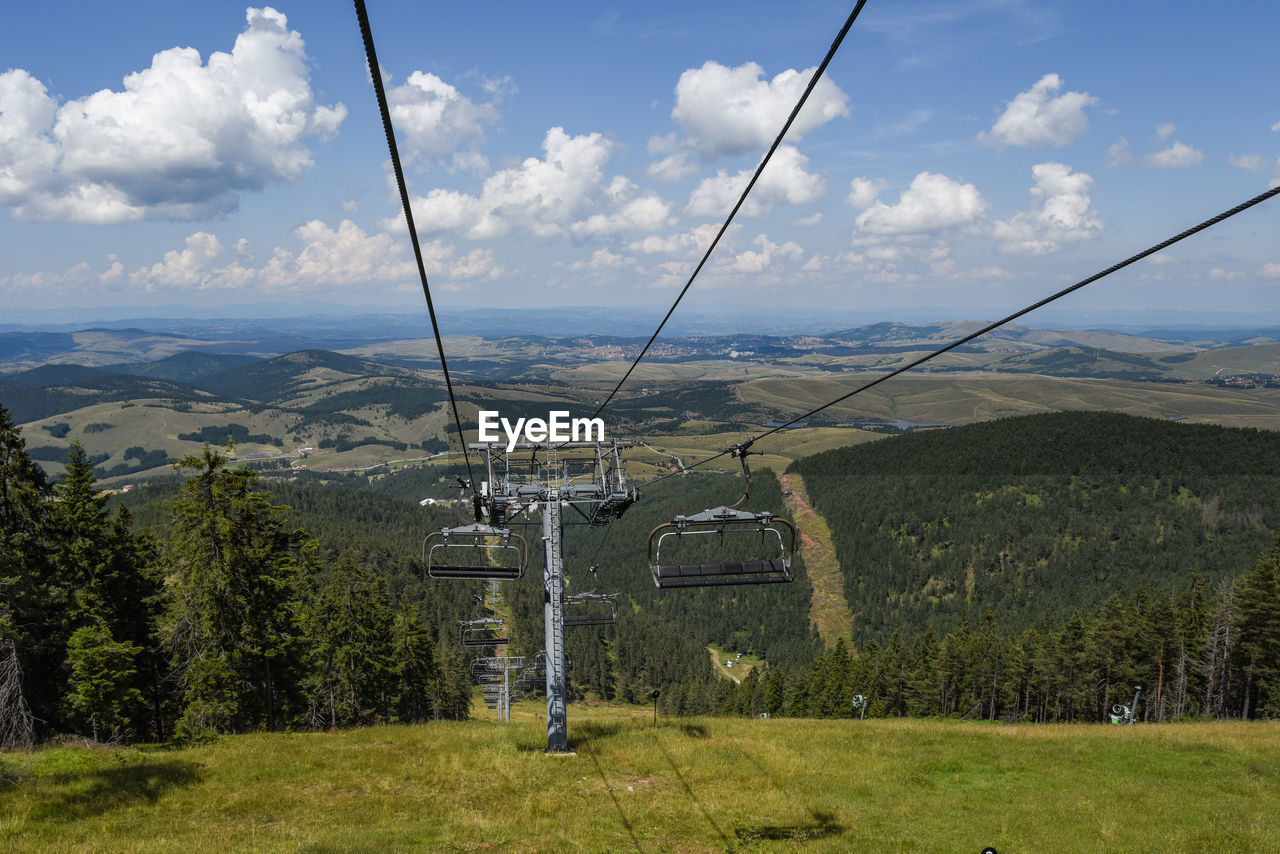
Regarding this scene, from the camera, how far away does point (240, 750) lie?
1112 inches

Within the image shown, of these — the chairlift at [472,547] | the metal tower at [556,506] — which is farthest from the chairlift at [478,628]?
the chairlift at [472,547]

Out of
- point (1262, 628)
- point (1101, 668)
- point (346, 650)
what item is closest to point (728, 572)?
point (346, 650)

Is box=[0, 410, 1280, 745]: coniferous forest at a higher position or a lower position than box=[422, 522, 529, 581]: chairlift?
lower

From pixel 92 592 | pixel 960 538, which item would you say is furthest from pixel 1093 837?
pixel 960 538

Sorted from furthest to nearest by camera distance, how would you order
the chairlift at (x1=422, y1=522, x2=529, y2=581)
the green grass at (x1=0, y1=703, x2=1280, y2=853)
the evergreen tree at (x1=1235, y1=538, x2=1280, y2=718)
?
the evergreen tree at (x1=1235, y1=538, x2=1280, y2=718), the chairlift at (x1=422, y1=522, x2=529, y2=581), the green grass at (x1=0, y1=703, x2=1280, y2=853)

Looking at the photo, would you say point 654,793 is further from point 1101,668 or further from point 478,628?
point 1101,668

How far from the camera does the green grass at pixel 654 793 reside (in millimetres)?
19766

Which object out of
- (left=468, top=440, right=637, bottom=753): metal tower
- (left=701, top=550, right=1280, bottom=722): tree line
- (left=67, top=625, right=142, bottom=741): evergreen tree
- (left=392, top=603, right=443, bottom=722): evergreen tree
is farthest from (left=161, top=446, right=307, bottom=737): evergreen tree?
(left=701, top=550, right=1280, bottom=722): tree line

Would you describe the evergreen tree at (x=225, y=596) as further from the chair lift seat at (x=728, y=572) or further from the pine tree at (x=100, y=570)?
the chair lift seat at (x=728, y=572)

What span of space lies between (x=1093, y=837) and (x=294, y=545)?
40.1 meters

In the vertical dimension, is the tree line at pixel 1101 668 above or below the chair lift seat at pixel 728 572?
below

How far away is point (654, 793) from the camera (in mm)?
24703

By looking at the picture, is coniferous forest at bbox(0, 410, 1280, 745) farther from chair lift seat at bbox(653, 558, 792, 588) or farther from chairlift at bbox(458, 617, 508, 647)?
chair lift seat at bbox(653, 558, 792, 588)

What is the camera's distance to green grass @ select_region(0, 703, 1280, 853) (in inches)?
778
